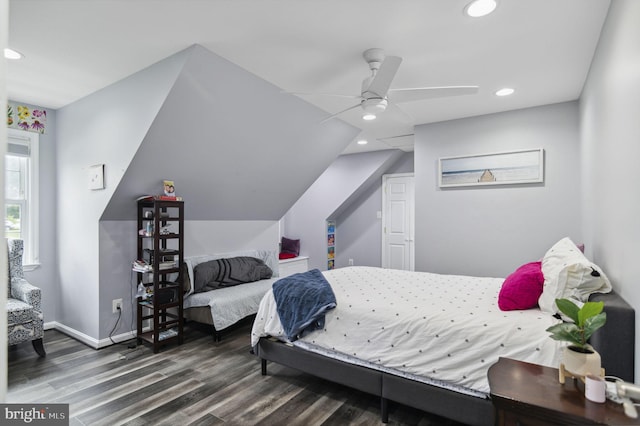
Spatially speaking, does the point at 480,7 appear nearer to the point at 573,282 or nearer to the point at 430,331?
the point at 573,282

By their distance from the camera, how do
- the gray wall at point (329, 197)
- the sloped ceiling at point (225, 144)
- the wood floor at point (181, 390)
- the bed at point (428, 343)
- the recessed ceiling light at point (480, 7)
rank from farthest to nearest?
1. the gray wall at point (329, 197)
2. the sloped ceiling at point (225, 144)
3. the wood floor at point (181, 390)
4. the recessed ceiling light at point (480, 7)
5. the bed at point (428, 343)

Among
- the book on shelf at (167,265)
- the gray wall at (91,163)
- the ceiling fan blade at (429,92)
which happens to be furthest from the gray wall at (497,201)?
the gray wall at (91,163)

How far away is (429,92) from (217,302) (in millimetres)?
2762

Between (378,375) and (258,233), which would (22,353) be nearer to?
(258,233)

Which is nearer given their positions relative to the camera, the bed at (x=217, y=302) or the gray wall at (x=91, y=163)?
the gray wall at (x=91, y=163)

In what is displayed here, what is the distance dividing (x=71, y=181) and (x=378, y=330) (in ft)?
11.8

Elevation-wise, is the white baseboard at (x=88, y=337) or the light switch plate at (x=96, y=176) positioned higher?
the light switch plate at (x=96, y=176)

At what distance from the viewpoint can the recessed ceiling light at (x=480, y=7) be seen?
6.24ft

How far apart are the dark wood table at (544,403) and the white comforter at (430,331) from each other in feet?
1.41

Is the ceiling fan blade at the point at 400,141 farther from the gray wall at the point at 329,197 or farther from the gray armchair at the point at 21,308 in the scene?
the gray armchair at the point at 21,308

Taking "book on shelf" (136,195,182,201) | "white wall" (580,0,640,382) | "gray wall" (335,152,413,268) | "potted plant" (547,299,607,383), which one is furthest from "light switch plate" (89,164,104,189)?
"gray wall" (335,152,413,268)

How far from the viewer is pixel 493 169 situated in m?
3.80

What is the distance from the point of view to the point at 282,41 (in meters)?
2.34

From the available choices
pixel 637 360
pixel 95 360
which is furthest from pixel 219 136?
pixel 637 360
